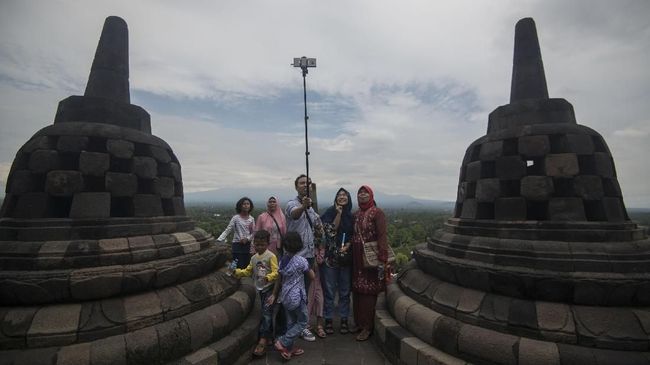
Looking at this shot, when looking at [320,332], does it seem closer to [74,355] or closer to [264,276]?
[264,276]

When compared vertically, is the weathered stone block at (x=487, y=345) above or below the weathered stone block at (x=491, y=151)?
below

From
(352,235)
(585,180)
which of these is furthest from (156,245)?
(585,180)

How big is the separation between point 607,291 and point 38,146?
751cm

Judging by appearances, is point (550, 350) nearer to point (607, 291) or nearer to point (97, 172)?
point (607, 291)

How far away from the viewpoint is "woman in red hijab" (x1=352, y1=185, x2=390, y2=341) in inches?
200

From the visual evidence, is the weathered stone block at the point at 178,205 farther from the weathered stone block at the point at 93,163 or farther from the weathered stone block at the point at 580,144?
the weathered stone block at the point at 580,144

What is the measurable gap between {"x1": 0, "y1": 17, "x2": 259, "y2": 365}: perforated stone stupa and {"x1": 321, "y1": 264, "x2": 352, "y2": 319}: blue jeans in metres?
1.17

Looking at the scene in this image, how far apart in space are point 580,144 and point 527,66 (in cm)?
180

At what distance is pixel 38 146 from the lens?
15.1 feet

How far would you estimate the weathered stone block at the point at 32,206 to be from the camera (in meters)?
4.34

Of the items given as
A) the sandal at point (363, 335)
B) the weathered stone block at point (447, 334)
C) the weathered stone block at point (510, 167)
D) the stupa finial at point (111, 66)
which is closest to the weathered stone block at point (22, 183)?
the stupa finial at point (111, 66)

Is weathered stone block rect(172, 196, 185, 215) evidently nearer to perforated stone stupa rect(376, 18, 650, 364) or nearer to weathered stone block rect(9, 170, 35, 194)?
weathered stone block rect(9, 170, 35, 194)

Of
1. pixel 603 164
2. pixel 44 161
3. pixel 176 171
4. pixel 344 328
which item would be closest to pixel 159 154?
pixel 176 171

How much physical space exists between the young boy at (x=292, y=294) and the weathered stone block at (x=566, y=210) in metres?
3.54
